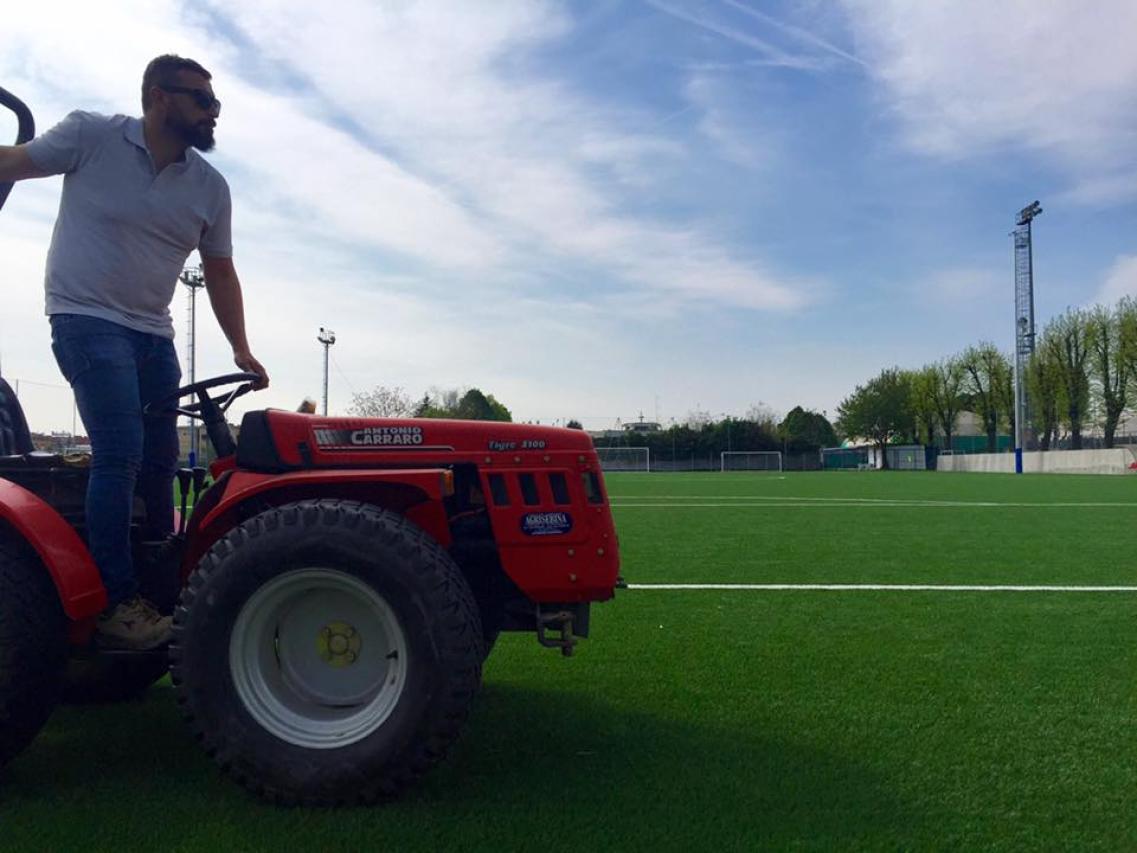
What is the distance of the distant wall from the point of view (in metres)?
51.8

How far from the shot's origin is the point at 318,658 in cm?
303

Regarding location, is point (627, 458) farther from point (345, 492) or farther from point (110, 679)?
point (345, 492)

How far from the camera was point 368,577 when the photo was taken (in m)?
2.79

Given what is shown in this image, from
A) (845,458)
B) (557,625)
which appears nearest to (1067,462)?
(845,458)

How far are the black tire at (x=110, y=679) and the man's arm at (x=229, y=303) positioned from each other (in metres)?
1.25

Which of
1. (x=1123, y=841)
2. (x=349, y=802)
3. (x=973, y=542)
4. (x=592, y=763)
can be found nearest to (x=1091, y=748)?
(x=1123, y=841)

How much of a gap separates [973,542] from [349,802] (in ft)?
28.9

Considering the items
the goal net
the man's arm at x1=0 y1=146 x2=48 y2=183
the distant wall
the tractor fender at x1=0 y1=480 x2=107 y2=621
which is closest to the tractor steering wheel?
the tractor fender at x1=0 y1=480 x2=107 y2=621

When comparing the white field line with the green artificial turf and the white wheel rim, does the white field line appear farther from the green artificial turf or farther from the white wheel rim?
the white wheel rim

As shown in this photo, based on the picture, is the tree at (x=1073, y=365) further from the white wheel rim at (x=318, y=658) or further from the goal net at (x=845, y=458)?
the white wheel rim at (x=318, y=658)

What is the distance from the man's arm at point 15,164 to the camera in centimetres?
305

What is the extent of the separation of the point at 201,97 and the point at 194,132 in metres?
0.12

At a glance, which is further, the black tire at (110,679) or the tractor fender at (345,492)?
the black tire at (110,679)

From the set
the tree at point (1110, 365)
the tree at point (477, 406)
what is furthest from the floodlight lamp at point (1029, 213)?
the tree at point (477, 406)
